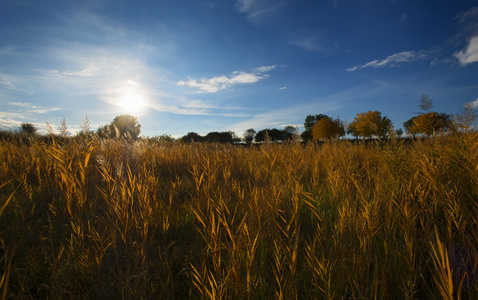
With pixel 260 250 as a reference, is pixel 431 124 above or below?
above

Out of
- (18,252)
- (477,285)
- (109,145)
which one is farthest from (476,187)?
(109,145)

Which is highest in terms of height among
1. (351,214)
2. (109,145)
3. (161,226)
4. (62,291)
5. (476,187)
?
(109,145)

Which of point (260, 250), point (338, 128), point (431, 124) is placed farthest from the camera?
point (338, 128)

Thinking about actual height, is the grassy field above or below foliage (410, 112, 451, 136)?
below

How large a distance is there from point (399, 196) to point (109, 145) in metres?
5.05

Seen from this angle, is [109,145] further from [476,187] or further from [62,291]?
[476,187]

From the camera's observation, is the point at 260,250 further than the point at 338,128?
No

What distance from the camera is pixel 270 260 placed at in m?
1.52

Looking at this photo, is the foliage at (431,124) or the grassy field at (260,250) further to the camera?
the foliage at (431,124)

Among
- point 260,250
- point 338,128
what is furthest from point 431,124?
point 338,128

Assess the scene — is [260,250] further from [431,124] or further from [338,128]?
[338,128]

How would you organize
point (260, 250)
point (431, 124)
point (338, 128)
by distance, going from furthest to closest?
point (338, 128) < point (431, 124) < point (260, 250)

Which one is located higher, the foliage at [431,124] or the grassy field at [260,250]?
the foliage at [431,124]

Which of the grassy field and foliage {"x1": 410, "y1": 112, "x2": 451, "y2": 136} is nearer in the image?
the grassy field
